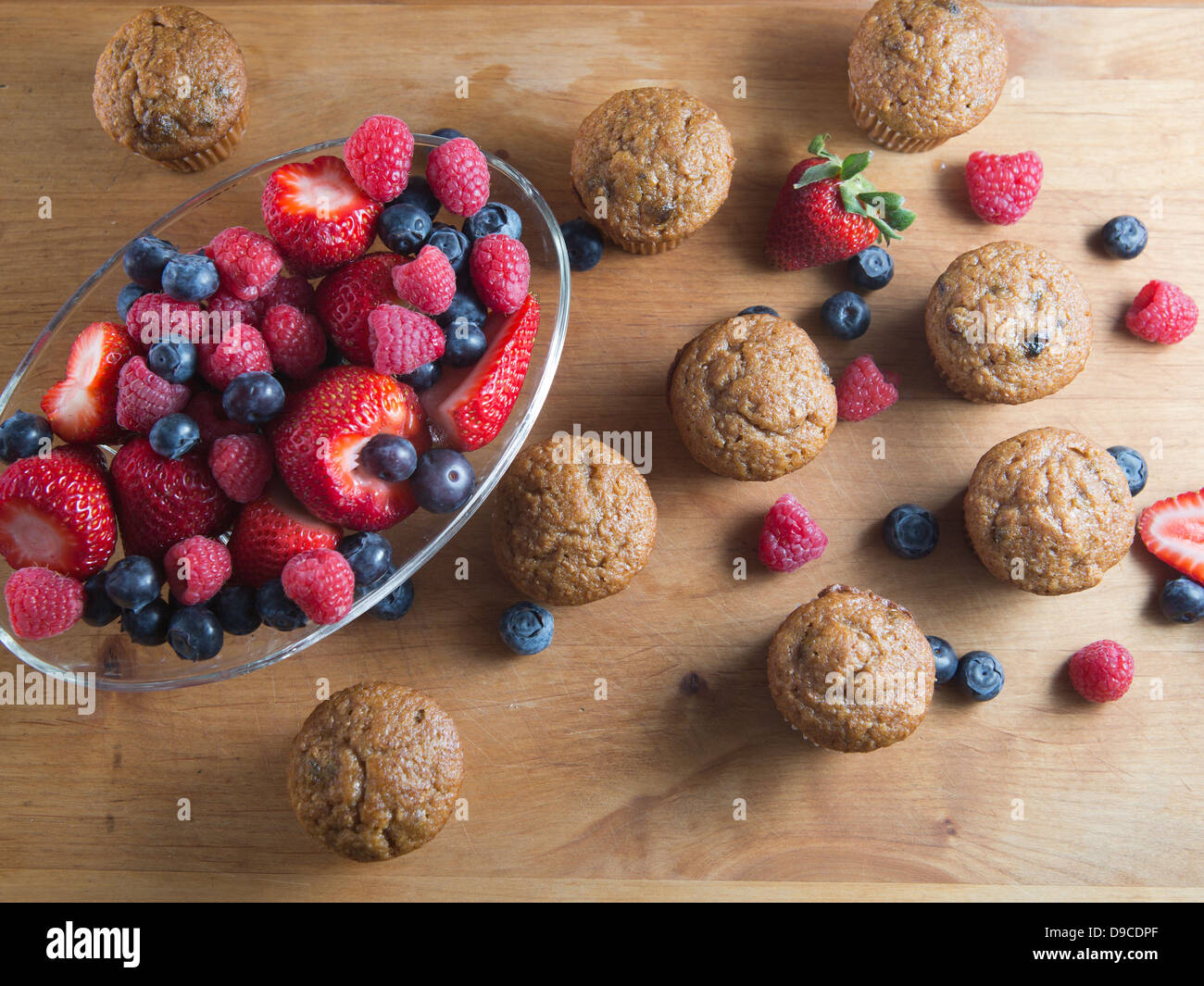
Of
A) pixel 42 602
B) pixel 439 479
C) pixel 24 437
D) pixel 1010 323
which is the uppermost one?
pixel 1010 323

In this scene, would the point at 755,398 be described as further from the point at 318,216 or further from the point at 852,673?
the point at 318,216

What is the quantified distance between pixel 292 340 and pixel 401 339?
0.29m

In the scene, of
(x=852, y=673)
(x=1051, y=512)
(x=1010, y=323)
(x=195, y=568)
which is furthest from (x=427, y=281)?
(x=1051, y=512)

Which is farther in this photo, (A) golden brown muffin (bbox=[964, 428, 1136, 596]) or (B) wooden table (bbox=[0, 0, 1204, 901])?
(B) wooden table (bbox=[0, 0, 1204, 901])

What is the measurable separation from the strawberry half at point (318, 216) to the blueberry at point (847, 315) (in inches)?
49.9

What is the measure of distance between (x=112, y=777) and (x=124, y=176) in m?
1.69

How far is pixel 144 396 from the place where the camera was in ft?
6.76

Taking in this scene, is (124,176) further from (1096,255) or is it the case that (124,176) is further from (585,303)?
(1096,255)

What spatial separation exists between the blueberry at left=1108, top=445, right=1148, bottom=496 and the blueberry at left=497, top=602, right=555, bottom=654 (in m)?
1.63

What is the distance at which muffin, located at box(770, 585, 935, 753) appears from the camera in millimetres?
2342

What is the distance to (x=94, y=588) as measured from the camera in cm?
211

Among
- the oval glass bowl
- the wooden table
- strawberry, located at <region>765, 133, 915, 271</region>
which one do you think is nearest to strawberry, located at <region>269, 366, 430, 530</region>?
the oval glass bowl

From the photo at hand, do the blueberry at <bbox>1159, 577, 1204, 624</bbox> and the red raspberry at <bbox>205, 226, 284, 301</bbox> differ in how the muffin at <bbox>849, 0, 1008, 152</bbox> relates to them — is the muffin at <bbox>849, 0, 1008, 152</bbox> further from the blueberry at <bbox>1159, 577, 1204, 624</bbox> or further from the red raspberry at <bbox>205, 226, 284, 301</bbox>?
the red raspberry at <bbox>205, 226, 284, 301</bbox>

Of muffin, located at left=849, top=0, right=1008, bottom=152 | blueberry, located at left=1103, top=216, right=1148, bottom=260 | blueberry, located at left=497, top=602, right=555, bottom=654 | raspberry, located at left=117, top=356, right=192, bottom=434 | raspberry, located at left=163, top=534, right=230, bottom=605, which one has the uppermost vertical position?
muffin, located at left=849, top=0, right=1008, bottom=152
